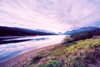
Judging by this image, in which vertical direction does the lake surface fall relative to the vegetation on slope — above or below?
below

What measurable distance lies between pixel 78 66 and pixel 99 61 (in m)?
1.95

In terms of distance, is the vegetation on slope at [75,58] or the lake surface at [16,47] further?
the lake surface at [16,47]

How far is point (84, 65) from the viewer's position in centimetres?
319

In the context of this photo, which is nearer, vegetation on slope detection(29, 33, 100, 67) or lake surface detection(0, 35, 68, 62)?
vegetation on slope detection(29, 33, 100, 67)

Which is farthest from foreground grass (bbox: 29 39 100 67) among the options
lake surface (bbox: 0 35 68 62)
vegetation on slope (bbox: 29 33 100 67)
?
lake surface (bbox: 0 35 68 62)

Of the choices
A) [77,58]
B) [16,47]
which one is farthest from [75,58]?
[16,47]

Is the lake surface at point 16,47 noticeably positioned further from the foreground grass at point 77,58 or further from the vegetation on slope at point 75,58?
the foreground grass at point 77,58

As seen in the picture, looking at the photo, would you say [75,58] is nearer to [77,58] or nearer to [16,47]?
[77,58]

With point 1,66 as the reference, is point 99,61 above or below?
above

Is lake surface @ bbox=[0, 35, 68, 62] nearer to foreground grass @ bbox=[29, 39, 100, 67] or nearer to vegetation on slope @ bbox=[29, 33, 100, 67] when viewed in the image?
vegetation on slope @ bbox=[29, 33, 100, 67]

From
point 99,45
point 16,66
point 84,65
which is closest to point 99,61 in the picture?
point 84,65

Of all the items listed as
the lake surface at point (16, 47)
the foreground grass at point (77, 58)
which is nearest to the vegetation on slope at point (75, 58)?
the foreground grass at point (77, 58)

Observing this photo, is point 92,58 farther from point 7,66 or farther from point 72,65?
point 7,66

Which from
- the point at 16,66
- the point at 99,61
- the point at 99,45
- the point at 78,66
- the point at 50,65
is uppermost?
the point at 99,45
